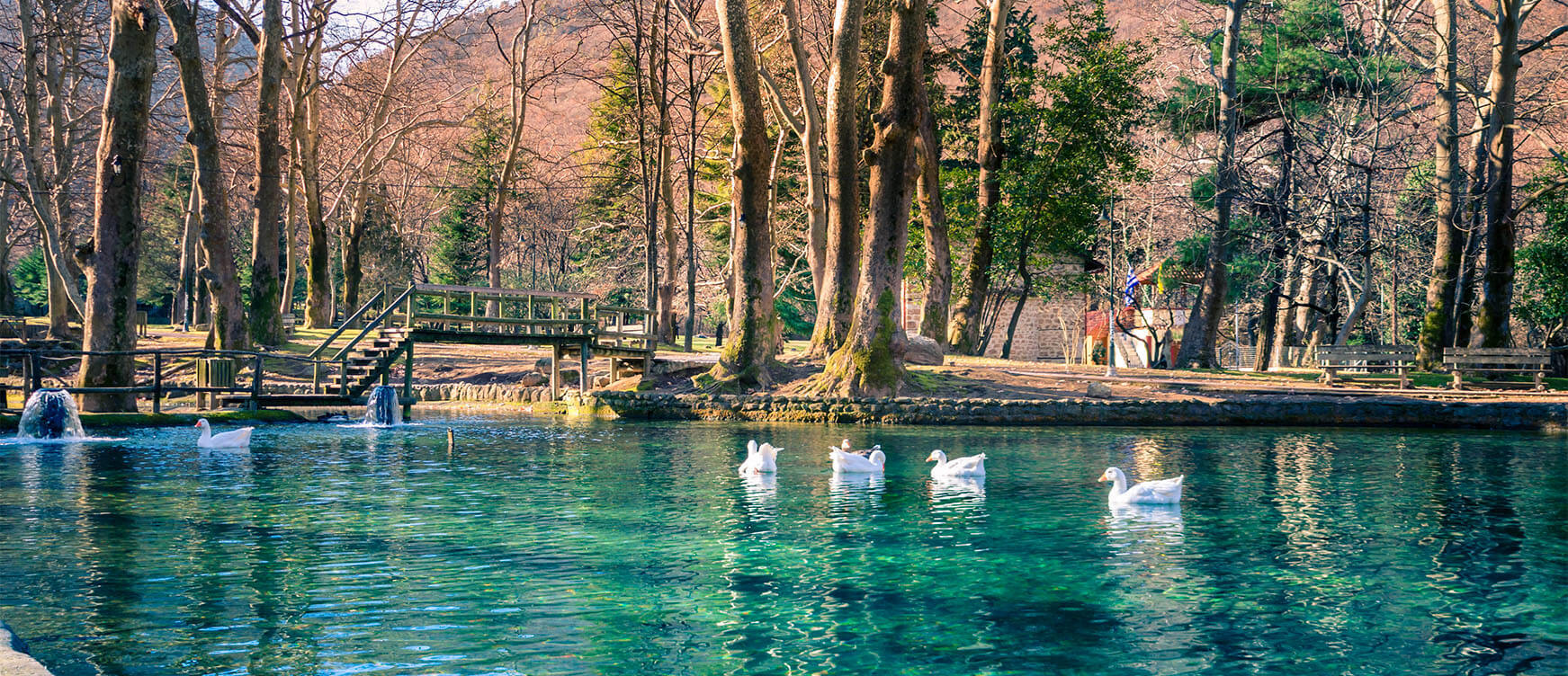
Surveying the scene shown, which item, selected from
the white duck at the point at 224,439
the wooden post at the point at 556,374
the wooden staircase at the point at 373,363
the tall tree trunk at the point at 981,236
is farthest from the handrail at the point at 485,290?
the tall tree trunk at the point at 981,236

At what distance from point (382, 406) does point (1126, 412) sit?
14410 millimetres

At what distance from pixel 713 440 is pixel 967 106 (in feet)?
80.5

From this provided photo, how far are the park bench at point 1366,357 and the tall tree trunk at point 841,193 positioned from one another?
11029 millimetres

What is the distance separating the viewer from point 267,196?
3238cm

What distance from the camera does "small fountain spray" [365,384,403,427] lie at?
23.4m

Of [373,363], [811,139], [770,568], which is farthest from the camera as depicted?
[811,139]

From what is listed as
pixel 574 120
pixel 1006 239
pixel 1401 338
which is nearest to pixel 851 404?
pixel 1006 239

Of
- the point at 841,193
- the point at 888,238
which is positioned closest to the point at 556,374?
→ the point at 841,193

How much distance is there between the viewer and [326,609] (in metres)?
7.76

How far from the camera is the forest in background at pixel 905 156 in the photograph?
25484mm

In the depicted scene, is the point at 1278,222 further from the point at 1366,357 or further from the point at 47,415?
the point at 47,415

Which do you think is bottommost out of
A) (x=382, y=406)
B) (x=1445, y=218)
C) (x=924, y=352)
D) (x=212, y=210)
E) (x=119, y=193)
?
(x=382, y=406)

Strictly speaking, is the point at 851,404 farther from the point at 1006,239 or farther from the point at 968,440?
the point at 1006,239

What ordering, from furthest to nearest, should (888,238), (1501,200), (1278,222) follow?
(1278,222)
(1501,200)
(888,238)
